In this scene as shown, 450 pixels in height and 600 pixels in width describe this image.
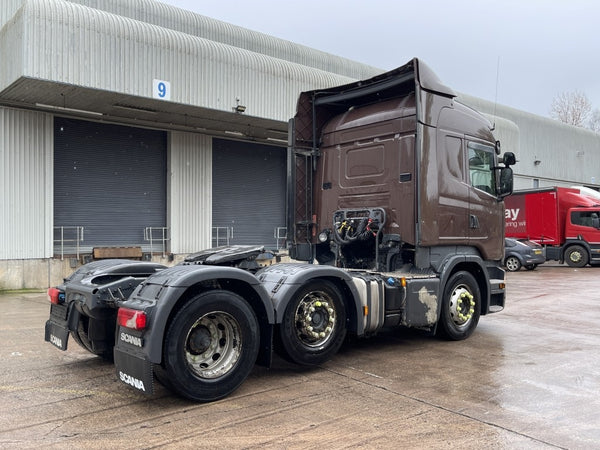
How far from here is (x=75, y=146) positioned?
15.5 metres

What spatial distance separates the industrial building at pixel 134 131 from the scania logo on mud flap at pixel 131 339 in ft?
31.9

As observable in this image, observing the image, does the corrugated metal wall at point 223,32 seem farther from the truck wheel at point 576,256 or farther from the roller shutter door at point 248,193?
the truck wheel at point 576,256

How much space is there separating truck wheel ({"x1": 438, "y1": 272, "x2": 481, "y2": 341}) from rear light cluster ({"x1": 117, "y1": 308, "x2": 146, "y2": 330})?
431 cm

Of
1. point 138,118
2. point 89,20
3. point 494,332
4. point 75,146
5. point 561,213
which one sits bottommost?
point 494,332

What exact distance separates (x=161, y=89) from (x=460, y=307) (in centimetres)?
1018

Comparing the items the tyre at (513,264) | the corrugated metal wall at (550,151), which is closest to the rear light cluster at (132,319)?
the tyre at (513,264)

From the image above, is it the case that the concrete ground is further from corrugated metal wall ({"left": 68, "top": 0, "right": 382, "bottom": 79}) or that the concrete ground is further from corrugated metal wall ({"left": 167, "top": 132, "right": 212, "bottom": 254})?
corrugated metal wall ({"left": 68, "top": 0, "right": 382, "bottom": 79})

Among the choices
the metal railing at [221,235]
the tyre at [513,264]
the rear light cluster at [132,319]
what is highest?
the metal railing at [221,235]

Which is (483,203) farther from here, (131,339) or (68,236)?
(68,236)

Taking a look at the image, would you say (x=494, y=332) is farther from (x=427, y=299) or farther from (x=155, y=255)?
(x=155, y=255)

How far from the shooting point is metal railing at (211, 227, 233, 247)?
1866 cm

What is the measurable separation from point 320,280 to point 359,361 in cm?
125

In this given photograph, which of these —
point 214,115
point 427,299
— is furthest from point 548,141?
point 427,299

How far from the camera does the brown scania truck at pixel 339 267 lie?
460 cm
